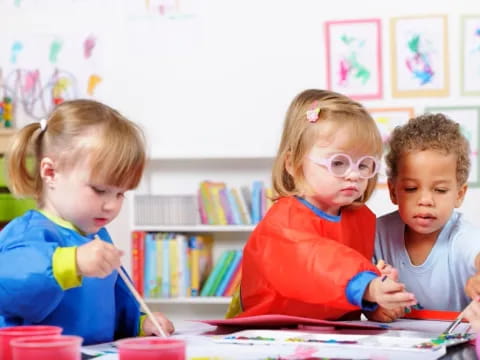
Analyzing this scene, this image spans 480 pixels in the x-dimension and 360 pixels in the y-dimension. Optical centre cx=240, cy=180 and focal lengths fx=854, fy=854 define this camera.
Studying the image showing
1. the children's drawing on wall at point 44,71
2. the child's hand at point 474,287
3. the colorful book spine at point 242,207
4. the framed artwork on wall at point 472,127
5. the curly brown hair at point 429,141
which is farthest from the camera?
the children's drawing on wall at point 44,71

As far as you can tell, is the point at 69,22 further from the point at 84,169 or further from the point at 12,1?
the point at 84,169

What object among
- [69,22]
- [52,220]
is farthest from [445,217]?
[69,22]

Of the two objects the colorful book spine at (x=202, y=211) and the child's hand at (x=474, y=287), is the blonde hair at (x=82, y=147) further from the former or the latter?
the colorful book spine at (x=202, y=211)

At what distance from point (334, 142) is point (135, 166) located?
50cm

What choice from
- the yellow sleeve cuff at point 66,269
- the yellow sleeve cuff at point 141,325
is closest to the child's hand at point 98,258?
the yellow sleeve cuff at point 66,269

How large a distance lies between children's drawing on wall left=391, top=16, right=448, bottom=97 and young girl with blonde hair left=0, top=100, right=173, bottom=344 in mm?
3294

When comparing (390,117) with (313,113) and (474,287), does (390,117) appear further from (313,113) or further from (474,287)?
(474,287)

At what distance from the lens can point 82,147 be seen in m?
1.52

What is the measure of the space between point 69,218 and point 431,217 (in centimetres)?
86

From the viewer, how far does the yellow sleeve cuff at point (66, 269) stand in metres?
1.27

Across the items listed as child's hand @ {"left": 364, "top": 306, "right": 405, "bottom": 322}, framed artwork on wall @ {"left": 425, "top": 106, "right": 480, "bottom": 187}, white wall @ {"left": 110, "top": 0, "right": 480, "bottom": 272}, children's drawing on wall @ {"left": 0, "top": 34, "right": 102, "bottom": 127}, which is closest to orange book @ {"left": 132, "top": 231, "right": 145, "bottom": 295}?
white wall @ {"left": 110, "top": 0, "right": 480, "bottom": 272}

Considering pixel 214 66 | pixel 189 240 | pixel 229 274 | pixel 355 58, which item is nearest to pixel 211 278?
pixel 229 274

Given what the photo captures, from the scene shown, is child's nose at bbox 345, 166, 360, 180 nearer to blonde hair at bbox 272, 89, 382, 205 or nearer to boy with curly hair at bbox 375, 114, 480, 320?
blonde hair at bbox 272, 89, 382, 205

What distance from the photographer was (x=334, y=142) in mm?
1850
